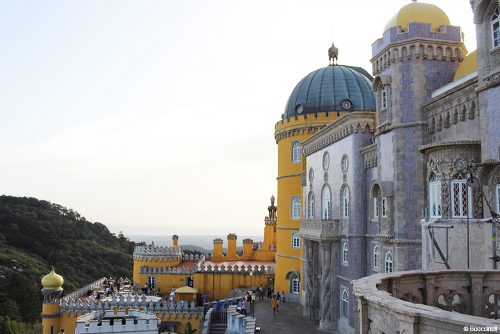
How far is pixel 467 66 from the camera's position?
57.0 feet

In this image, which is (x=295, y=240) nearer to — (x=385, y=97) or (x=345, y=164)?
(x=345, y=164)

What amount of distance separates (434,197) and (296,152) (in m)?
17.9

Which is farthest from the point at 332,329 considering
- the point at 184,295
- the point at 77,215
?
the point at 77,215

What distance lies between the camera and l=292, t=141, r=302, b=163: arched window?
3281 centimetres

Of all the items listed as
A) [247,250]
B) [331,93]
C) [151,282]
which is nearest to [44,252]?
[151,282]

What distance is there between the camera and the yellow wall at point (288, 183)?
32.1 metres

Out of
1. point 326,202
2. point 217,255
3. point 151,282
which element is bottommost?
point 151,282

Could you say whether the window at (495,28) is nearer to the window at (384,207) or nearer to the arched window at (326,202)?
the window at (384,207)

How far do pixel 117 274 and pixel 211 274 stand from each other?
34.6 meters

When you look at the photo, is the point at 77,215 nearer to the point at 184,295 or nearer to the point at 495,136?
the point at 184,295

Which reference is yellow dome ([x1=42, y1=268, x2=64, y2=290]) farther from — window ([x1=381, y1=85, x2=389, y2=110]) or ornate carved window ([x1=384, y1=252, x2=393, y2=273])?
window ([x1=381, y1=85, x2=389, y2=110])

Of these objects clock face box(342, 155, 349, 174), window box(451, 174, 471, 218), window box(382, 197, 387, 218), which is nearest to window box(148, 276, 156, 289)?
clock face box(342, 155, 349, 174)

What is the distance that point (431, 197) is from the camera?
1555cm

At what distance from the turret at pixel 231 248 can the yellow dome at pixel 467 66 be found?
28.4m
